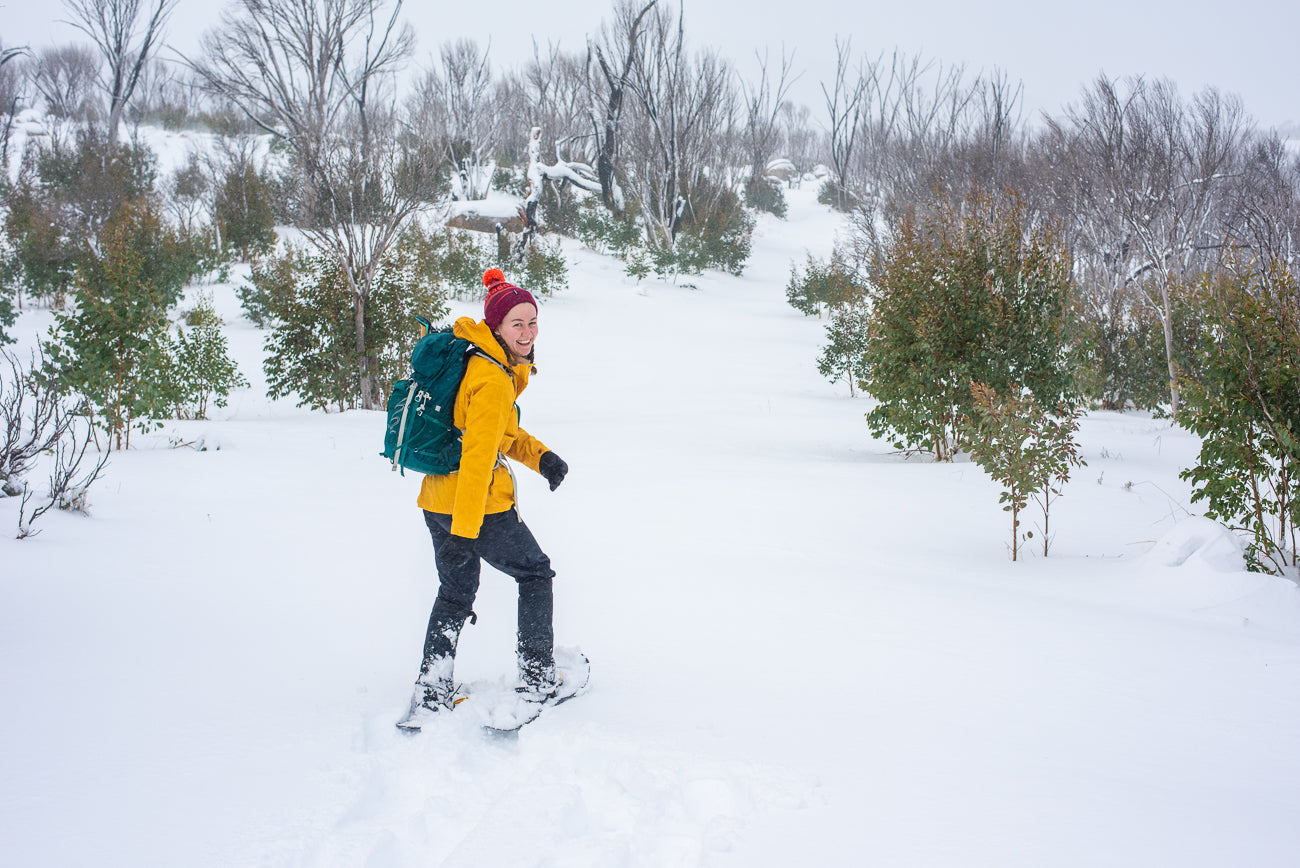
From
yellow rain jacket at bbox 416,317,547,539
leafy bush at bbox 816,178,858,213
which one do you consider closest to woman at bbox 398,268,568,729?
yellow rain jacket at bbox 416,317,547,539

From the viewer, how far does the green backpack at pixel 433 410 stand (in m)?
2.39

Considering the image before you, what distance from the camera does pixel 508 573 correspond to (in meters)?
2.56

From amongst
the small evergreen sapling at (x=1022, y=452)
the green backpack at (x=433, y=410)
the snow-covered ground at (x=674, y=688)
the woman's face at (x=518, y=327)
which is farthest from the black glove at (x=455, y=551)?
the small evergreen sapling at (x=1022, y=452)

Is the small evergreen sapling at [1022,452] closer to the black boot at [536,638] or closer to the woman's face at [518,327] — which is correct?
the black boot at [536,638]

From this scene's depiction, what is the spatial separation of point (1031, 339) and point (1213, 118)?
13.9 metres

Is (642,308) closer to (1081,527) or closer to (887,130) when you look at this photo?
(1081,527)

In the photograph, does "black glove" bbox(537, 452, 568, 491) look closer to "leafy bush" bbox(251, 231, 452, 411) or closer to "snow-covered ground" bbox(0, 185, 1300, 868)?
"snow-covered ground" bbox(0, 185, 1300, 868)

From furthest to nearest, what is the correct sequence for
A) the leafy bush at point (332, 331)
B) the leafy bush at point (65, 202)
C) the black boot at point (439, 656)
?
the leafy bush at point (65, 202)
the leafy bush at point (332, 331)
the black boot at point (439, 656)

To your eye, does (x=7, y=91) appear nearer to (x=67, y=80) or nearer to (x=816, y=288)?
(x=67, y=80)

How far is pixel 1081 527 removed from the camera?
5.39 m

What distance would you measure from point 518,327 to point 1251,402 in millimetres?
3884

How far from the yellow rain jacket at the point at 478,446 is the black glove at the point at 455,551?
104 millimetres

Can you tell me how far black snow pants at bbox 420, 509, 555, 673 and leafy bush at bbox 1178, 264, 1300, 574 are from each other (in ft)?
11.8

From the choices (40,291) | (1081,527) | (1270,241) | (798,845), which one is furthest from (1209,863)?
(40,291)
